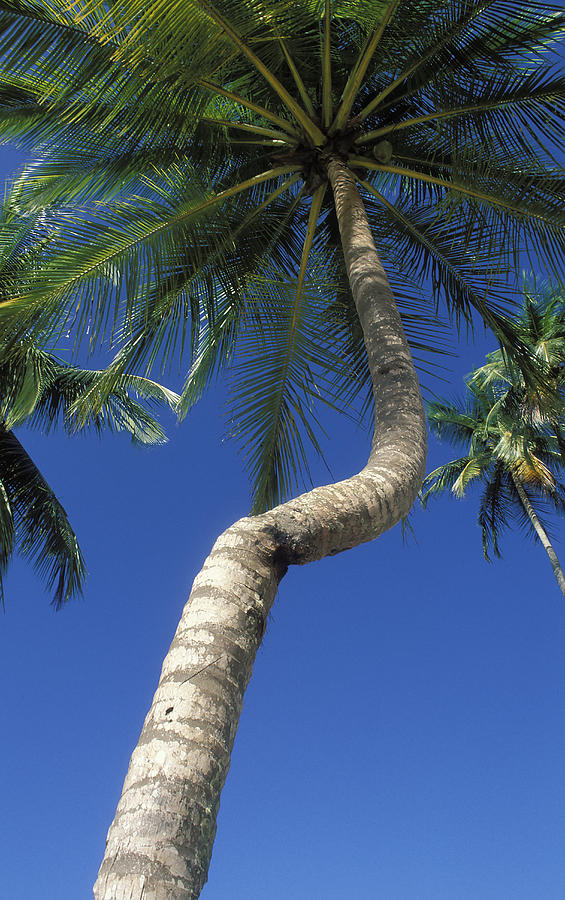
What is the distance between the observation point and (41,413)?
43.2 ft

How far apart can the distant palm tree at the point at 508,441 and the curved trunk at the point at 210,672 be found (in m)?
13.4

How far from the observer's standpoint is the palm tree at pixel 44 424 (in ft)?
28.4

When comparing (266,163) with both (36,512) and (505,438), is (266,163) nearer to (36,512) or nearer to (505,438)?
(36,512)

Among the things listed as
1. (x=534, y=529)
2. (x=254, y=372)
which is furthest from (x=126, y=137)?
(x=534, y=529)

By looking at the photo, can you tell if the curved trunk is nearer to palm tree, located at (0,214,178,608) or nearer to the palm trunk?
palm tree, located at (0,214,178,608)

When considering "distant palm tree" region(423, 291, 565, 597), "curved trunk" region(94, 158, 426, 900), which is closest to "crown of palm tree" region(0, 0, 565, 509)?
"curved trunk" region(94, 158, 426, 900)

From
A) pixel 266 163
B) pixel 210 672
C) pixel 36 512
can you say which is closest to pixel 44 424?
pixel 36 512

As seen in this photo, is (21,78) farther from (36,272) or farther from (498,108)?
(498,108)

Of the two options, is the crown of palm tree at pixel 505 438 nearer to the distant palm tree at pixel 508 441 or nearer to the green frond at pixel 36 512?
the distant palm tree at pixel 508 441

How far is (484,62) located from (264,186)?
2.20m

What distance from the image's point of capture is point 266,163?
650 cm

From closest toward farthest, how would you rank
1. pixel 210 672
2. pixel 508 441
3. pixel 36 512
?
pixel 210 672 < pixel 36 512 < pixel 508 441

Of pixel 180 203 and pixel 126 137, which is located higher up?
pixel 126 137

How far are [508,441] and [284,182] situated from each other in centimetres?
1330
